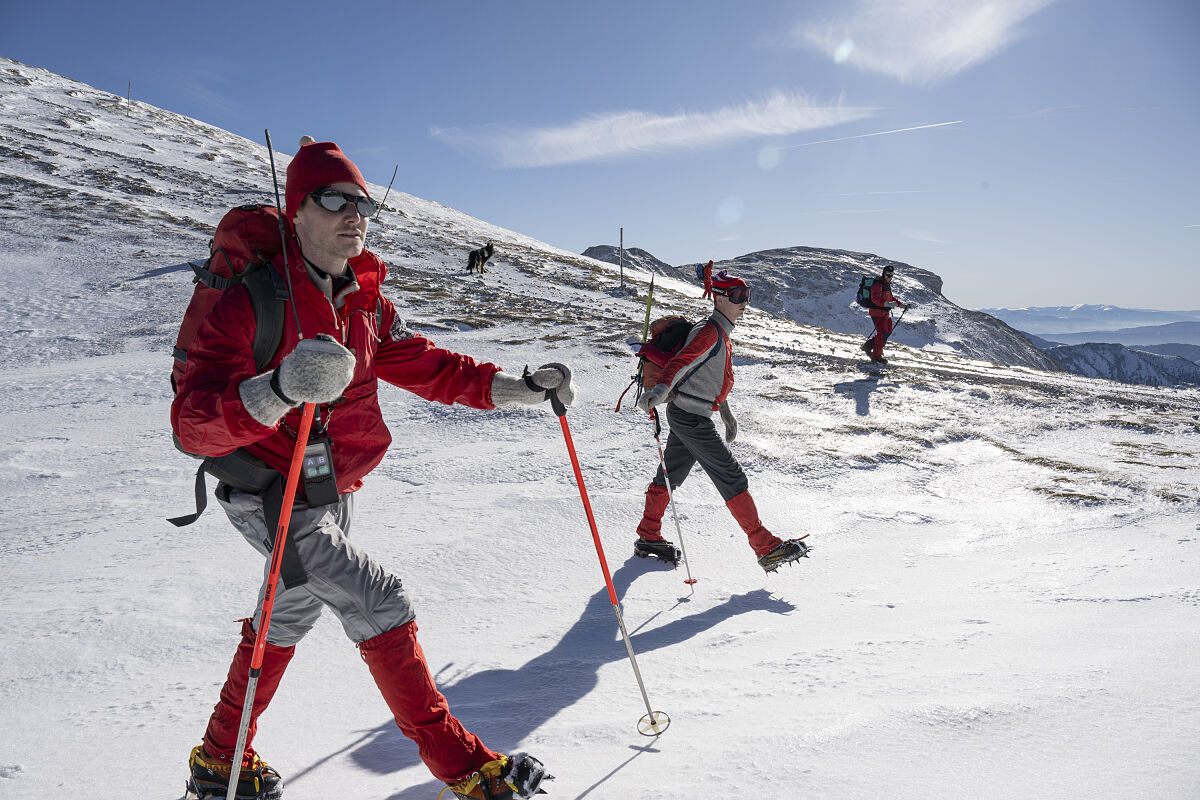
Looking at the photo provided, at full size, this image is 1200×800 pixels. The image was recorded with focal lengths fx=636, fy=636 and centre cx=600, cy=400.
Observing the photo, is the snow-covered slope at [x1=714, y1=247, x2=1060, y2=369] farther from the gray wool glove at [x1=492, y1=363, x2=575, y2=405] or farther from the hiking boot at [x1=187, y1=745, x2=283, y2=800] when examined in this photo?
the hiking boot at [x1=187, y1=745, x2=283, y2=800]

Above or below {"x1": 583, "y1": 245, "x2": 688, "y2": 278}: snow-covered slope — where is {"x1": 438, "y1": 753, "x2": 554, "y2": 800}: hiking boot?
below

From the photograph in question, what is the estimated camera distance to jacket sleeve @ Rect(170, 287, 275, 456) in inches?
69.1

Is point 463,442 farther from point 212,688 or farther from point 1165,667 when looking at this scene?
point 1165,667

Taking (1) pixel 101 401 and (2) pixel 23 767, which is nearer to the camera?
(2) pixel 23 767

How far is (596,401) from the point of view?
29.4ft

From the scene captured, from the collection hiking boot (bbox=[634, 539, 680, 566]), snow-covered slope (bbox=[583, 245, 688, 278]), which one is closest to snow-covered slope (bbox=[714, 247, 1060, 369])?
snow-covered slope (bbox=[583, 245, 688, 278])

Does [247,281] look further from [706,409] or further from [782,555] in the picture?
[782,555]

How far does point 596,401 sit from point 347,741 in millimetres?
6523

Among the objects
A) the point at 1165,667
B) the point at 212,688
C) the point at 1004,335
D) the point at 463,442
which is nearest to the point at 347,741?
the point at 212,688

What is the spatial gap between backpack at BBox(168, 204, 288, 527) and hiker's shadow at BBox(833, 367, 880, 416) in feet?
29.0

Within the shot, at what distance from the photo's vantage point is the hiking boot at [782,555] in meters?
4.75

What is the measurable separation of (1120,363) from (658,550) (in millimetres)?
132640

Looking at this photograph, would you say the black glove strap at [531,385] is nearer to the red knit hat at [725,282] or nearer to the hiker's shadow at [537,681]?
the hiker's shadow at [537,681]

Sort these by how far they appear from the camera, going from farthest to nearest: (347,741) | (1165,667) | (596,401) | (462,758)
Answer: (596,401) → (347,741) → (1165,667) → (462,758)
